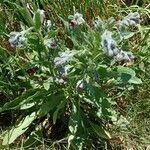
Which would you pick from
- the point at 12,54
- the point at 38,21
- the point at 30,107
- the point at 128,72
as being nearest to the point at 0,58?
the point at 12,54

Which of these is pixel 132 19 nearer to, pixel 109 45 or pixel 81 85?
pixel 109 45

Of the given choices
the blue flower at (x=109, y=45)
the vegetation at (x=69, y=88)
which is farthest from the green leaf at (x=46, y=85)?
the blue flower at (x=109, y=45)

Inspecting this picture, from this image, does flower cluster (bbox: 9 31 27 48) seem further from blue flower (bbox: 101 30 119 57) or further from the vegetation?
blue flower (bbox: 101 30 119 57)

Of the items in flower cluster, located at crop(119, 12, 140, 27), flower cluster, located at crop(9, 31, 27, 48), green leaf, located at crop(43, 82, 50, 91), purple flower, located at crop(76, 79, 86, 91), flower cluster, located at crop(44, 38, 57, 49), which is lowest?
green leaf, located at crop(43, 82, 50, 91)

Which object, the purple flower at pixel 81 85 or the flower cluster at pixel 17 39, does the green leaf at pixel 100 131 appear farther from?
the flower cluster at pixel 17 39

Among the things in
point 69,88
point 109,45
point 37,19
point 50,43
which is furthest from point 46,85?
point 109,45

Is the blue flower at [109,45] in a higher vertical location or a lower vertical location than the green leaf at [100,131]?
higher

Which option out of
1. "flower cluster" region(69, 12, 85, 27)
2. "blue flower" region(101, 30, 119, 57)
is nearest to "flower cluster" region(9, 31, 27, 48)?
"flower cluster" region(69, 12, 85, 27)
